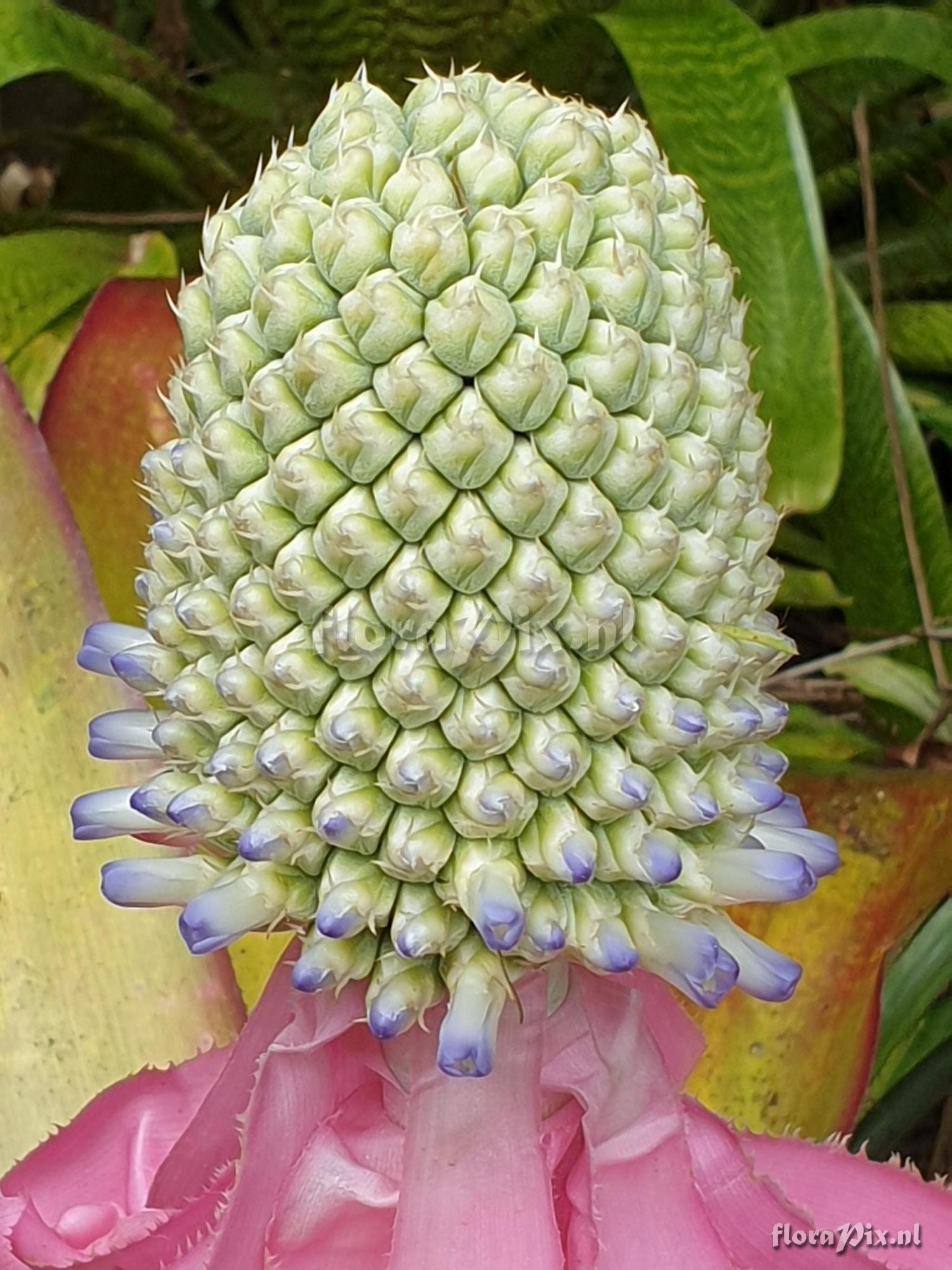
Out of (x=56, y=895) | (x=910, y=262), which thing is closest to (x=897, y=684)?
(x=910, y=262)

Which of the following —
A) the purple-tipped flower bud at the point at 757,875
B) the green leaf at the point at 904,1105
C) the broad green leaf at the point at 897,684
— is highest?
the purple-tipped flower bud at the point at 757,875

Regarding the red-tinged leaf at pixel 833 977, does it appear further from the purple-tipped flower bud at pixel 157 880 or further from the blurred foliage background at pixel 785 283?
the purple-tipped flower bud at pixel 157 880

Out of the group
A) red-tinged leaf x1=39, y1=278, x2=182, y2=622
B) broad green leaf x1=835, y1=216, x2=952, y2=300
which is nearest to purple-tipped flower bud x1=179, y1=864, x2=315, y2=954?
red-tinged leaf x1=39, y1=278, x2=182, y2=622

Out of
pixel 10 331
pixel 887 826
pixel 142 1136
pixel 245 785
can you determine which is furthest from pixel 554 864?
pixel 10 331

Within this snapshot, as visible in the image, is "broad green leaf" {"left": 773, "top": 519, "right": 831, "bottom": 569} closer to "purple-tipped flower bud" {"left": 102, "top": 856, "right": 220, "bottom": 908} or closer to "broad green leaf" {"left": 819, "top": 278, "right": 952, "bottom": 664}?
"broad green leaf" {"left": 819, "top": 278, "right": 952, "bottom": 664}

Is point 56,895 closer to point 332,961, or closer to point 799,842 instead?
point 332,961

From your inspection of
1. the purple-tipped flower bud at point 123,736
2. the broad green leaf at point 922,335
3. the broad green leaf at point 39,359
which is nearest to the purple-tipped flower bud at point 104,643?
the purple-tipped flower bud at point 123,736
